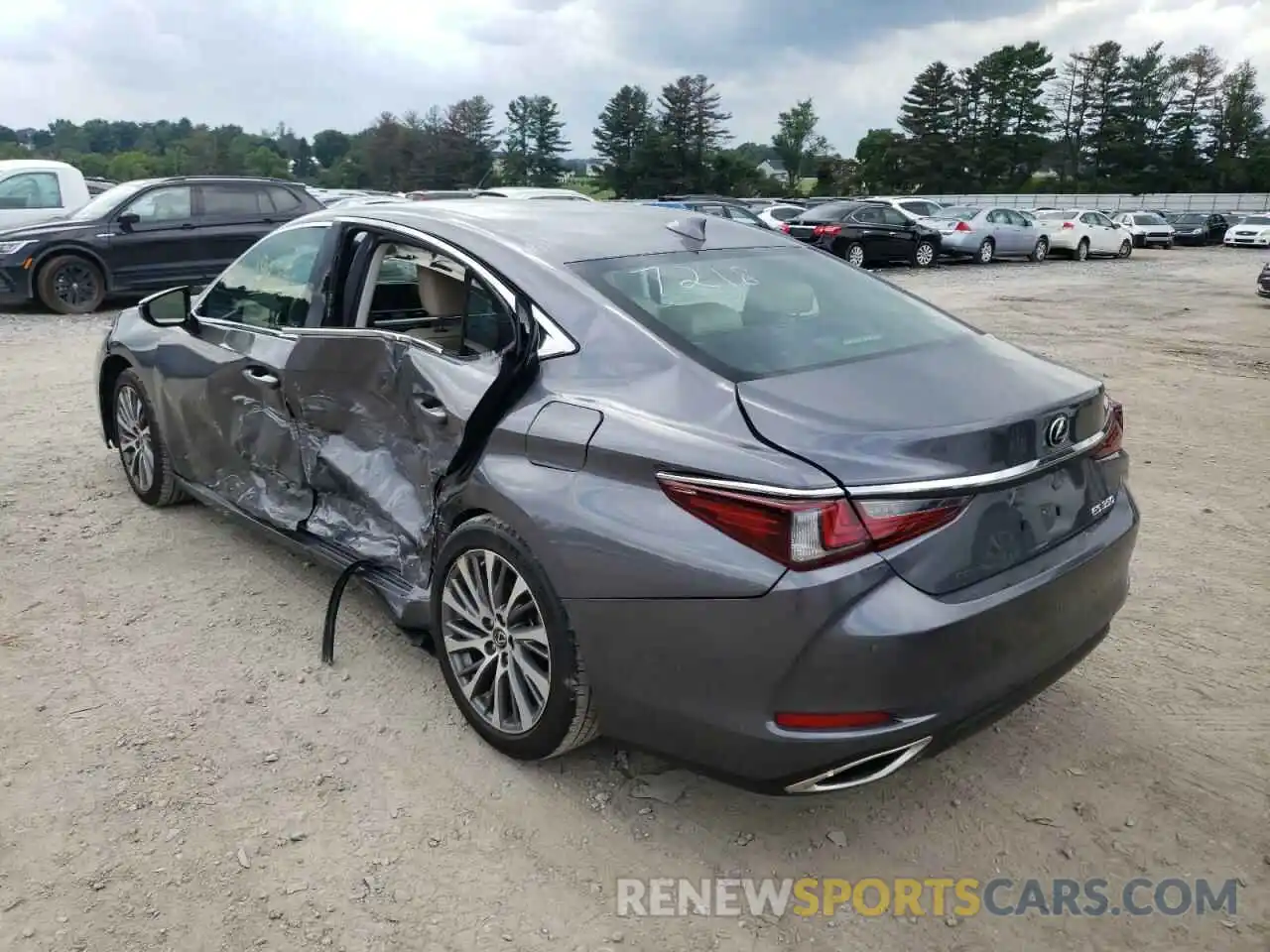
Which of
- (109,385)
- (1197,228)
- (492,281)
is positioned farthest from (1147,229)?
(492,281)

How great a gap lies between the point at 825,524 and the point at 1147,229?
3922 cm

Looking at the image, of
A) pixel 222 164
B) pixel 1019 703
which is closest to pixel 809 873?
pixel 1019 703

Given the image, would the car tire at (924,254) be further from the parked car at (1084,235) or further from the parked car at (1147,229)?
the parked car at (1147,229)

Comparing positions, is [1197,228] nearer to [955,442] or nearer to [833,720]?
[955,442]

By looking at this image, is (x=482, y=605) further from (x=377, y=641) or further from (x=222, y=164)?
(x=222, y=164)

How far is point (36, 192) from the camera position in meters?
14.0

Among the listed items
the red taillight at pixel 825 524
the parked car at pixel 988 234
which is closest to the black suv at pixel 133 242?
the red taillight at pixel 825 524

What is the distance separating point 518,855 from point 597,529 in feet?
2.92

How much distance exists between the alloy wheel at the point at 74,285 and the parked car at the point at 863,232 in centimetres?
1361

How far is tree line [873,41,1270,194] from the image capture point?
3135 inches

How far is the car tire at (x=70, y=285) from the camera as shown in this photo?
12234 millimetres

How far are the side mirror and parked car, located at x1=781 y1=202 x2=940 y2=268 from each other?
1756 centimetres

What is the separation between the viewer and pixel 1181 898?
2.50 meters

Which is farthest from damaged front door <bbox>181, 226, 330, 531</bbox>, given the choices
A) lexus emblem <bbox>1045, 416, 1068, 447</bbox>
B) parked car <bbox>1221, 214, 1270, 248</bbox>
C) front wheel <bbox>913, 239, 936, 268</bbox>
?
parked car <bbox>1221, 214, 1270, 248</bbox>
